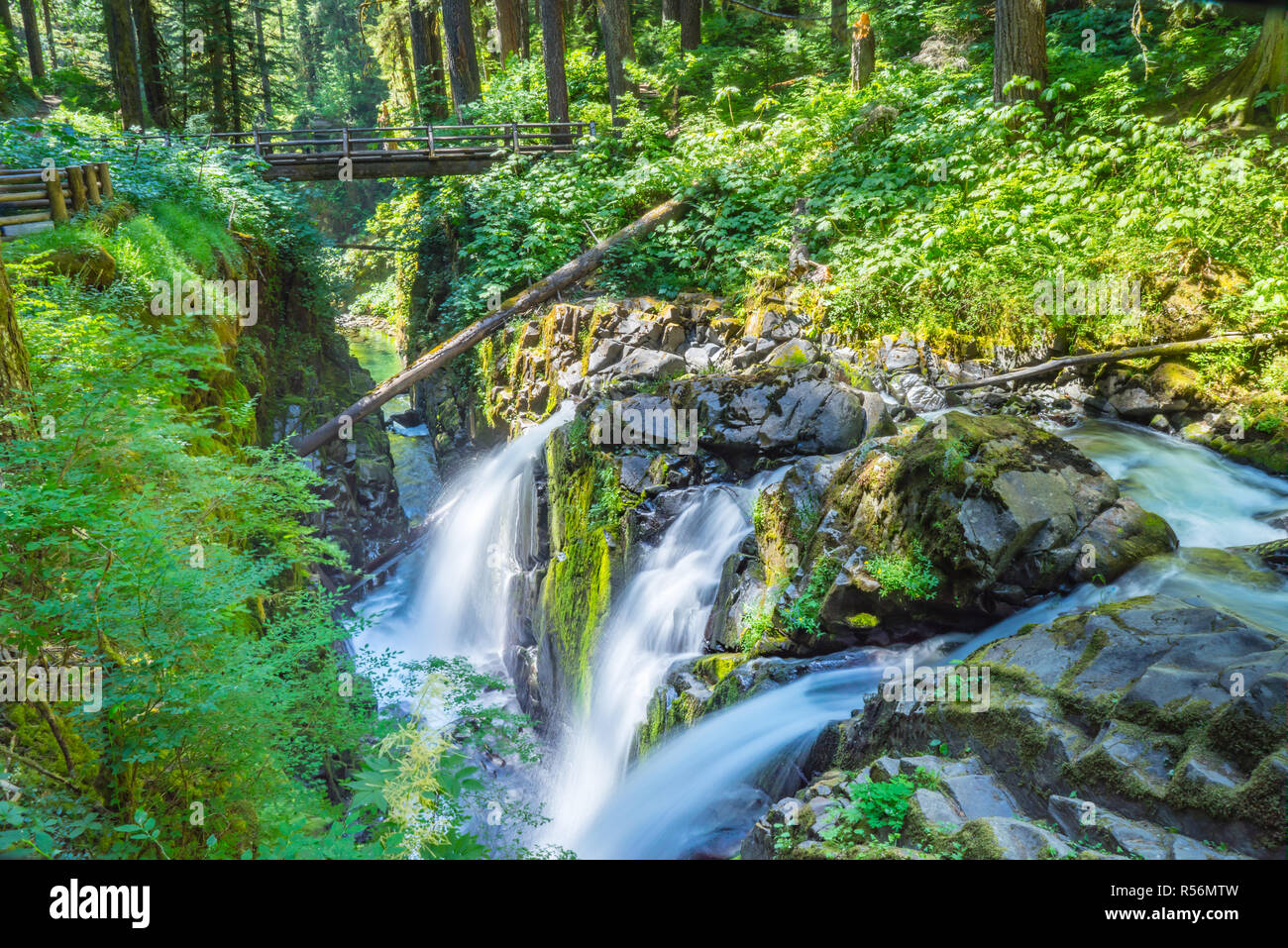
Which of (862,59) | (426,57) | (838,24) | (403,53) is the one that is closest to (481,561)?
(862,59)

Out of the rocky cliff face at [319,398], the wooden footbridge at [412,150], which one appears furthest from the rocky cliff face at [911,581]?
the wooden footbridge at [412,150]

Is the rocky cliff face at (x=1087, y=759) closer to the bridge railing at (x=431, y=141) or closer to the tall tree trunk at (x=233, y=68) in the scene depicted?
the bridge railing at (x=431, y=141)

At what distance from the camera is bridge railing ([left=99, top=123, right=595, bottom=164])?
1714 cm

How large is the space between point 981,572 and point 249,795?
5684mm

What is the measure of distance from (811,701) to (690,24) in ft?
68.6

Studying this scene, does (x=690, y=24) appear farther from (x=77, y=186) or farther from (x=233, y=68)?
(x=77, y=186)

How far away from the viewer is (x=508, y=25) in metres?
22.6

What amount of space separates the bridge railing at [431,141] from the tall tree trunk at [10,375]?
13.0 meters

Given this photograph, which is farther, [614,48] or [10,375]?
[614,48]

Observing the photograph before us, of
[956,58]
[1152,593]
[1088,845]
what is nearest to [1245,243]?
[1152,593]

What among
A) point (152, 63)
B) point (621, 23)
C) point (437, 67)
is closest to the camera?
point (621, 23)

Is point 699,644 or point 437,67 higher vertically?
point 437,67

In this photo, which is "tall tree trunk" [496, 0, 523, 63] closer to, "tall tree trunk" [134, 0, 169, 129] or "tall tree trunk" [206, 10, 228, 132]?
"tall tree trunk" [206, 10, 228, 132]

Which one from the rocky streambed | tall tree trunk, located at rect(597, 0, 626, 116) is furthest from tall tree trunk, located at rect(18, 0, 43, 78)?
the rocky streambed
